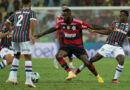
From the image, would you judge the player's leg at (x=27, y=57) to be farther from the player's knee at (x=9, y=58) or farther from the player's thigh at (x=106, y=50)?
the player's knee at (x=9, y=58)

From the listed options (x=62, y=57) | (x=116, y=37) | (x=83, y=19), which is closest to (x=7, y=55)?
(x=62, y=57)

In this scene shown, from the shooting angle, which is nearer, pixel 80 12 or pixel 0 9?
pixel 80 12

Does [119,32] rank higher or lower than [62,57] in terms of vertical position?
higher

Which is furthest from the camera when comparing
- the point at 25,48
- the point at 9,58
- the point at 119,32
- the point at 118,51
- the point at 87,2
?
the point at 87,2

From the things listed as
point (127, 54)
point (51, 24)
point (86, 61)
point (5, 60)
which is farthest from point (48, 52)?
point (86, 61)

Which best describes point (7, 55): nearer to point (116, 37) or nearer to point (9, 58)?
point (9, 58)

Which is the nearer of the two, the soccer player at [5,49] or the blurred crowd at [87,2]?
the soccer player at [5,49]

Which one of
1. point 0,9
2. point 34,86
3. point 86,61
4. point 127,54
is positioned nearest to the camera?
point 34,86

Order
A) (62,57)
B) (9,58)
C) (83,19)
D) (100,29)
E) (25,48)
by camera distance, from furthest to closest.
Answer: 1. (83,19)
2. (9,58)
3. (100,29)
4. (62,57)
5. (25,48)

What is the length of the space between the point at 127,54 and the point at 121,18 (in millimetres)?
12727

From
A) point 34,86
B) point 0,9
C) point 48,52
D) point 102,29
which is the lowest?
point 48,52

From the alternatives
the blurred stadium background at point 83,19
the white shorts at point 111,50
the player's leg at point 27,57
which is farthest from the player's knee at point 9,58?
the blurred stadium background at point 83,19

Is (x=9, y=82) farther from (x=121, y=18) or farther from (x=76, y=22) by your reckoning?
(x=121, y=18)

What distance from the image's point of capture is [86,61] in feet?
39.1
